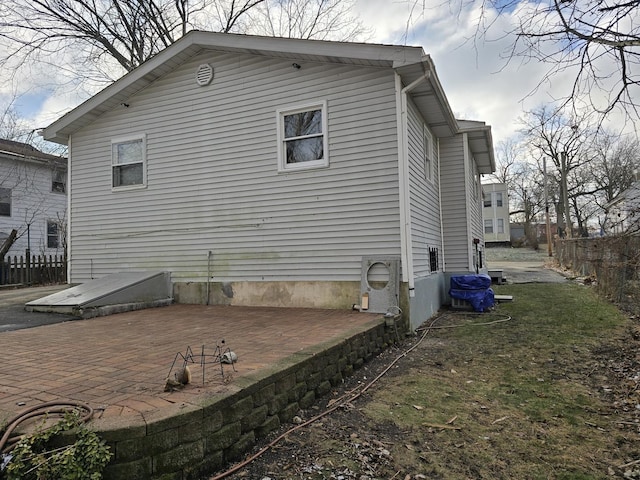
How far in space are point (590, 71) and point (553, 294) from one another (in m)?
8.28

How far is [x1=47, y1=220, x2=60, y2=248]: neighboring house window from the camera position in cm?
1805

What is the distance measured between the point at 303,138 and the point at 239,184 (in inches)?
57.8

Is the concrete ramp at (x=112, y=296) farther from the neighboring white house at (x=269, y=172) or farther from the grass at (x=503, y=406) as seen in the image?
the grass at (x=503, y=406)

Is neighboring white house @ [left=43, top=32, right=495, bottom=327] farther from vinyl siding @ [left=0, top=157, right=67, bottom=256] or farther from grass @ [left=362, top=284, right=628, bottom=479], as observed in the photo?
vinyl siding @ [left=0, top=157, right=67, bottom=256]

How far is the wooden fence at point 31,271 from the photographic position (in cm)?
1377

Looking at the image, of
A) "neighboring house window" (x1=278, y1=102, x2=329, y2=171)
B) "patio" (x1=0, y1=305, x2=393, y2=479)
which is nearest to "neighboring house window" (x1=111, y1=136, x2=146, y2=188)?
"neighboring house window" (x1=278, y1=102, x2=329, y2=171)

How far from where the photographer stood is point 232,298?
7691mm

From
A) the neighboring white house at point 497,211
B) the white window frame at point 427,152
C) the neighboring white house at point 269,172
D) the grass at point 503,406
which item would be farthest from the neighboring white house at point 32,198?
the neighboring white house at point 497,211

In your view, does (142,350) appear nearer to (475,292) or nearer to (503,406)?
(503,406)

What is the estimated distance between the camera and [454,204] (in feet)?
32.4

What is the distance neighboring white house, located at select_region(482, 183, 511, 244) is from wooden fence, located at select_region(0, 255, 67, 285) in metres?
36.0

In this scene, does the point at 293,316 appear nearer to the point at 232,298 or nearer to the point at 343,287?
the point at 343,287

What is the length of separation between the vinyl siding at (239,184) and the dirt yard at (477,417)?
2222 millimetres

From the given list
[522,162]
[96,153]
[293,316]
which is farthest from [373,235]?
[522,162]
